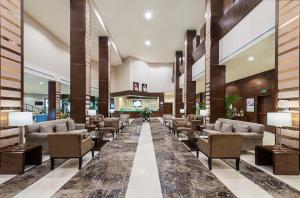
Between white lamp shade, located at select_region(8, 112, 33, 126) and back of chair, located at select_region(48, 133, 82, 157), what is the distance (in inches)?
20.4

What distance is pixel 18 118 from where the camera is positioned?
3.49m

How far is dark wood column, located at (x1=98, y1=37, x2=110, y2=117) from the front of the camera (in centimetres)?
1208

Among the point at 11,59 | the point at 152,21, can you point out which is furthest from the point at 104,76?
the point at 11,59

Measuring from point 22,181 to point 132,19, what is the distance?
8997 mm

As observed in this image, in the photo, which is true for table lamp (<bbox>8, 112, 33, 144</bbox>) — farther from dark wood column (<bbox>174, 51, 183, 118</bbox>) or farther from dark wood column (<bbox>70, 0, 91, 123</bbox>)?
dark wood column (<bbox>174, 51, 183, 118</bbox>)

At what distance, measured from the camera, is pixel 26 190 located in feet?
9.34

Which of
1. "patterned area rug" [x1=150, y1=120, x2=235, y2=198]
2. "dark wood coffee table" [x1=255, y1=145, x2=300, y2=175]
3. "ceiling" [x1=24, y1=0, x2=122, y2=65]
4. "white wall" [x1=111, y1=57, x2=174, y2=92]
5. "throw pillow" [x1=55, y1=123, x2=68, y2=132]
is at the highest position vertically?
"ceiling" [x1=24, y1=0, x2=122, y2=65]

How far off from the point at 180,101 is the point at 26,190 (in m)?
13.4

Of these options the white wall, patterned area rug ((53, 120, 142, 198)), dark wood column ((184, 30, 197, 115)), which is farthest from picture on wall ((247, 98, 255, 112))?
the white wall

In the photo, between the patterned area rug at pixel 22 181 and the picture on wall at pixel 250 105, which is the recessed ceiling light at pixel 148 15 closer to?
the picture on wall at pixel 250 105

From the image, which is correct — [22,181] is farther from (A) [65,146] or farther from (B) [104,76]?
(B) [104,76]

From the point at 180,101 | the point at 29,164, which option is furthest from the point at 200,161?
the point at 180,101

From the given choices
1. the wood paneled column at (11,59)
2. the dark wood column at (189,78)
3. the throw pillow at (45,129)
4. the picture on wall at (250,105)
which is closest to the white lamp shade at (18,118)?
the wood paneled column at (11,59)

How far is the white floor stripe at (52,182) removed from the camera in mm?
2750
